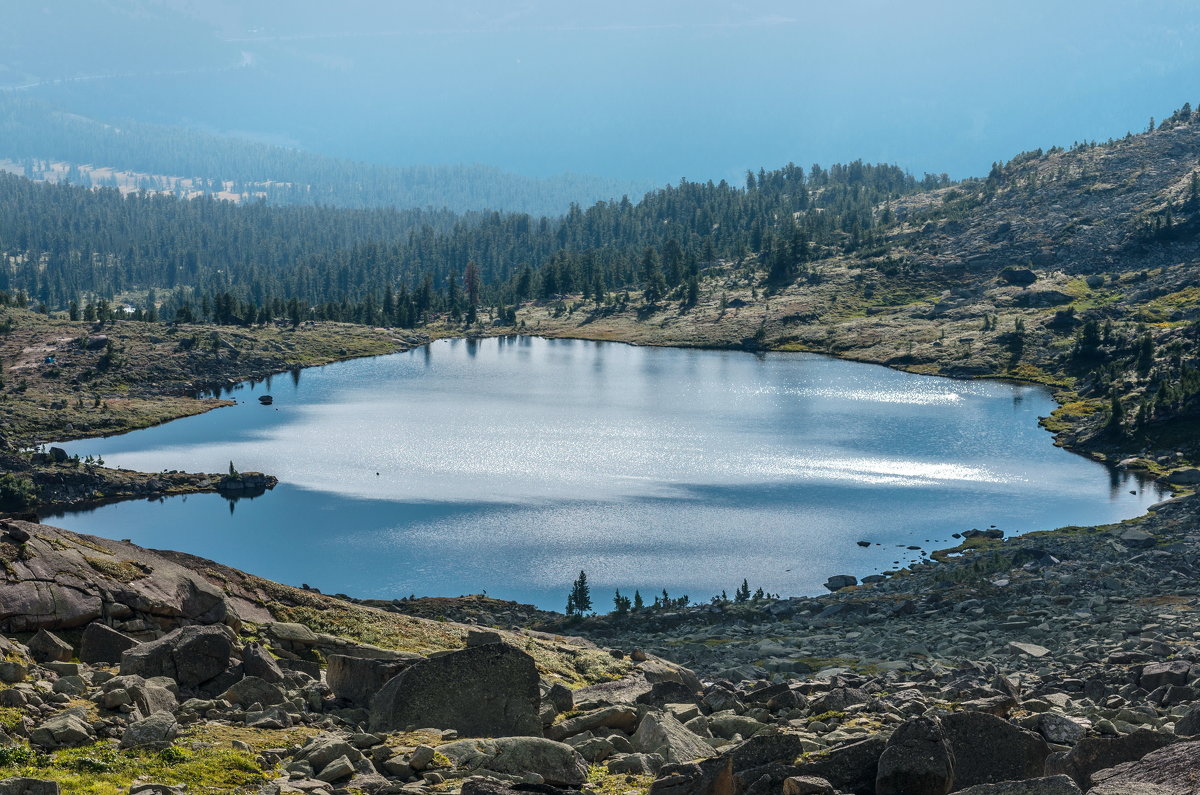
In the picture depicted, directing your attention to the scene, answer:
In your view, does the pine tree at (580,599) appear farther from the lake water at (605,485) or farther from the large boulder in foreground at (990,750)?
the large boulder in foreground at (990,750)

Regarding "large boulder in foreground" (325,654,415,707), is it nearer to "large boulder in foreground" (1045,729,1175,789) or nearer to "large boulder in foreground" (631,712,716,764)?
"large boulder in foreground" (631,712,716,764)

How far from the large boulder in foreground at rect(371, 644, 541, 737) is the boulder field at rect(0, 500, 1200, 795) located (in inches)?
1.5

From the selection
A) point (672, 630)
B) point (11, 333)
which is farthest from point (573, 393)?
point (672, 630)

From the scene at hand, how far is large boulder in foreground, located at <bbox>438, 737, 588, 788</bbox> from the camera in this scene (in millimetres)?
19094

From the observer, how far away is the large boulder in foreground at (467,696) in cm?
2212

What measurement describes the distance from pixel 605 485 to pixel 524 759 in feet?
275

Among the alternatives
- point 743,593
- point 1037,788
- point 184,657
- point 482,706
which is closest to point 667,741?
point 482,706

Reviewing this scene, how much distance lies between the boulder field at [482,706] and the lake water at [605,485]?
133 feet

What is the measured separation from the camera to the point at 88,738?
1833 cm

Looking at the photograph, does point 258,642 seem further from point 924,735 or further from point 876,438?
point 876,438

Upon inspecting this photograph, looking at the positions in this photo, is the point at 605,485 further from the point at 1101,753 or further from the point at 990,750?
the point at 1101,753

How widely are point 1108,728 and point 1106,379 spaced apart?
5709 inches

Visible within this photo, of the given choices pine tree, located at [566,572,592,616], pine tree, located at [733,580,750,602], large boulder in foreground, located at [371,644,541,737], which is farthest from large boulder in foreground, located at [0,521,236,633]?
pine tree, located at [733,580,750,602]

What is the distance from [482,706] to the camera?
74.1 feet
